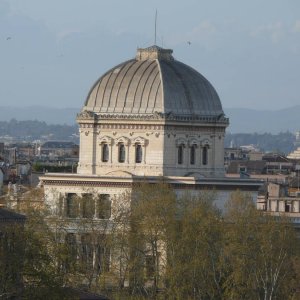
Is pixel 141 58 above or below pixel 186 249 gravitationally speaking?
above

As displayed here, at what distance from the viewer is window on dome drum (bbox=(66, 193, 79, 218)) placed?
115162 millimetres

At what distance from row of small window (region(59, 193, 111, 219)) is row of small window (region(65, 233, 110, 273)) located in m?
1.58

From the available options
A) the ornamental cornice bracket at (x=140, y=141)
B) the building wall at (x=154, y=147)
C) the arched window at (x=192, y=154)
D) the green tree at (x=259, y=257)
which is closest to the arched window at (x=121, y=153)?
the building wall at (x=154, y=147)

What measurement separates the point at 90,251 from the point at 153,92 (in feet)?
39.4

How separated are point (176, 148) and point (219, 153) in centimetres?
287

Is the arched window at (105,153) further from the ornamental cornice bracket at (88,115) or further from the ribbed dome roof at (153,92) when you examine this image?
the ribbed dome roof at (153,92)

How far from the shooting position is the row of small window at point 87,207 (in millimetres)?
114250

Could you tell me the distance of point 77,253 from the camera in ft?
358

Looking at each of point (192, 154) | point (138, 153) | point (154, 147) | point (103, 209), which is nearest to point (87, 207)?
point (103, 209)

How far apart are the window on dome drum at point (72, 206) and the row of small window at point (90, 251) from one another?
2.15m

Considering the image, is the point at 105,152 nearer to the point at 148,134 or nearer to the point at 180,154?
the point at 148,134

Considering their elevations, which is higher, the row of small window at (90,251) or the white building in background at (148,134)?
the white building in background at (148,134)

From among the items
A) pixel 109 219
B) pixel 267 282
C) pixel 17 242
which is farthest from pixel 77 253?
pixel 17 242

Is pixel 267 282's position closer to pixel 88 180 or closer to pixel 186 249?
pixel 186 249
